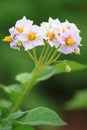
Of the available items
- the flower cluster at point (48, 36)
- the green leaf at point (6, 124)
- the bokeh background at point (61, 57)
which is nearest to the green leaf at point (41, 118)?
the green leaf at point (6, 124)

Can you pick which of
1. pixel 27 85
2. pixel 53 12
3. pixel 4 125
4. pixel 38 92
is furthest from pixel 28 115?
pixel 53 12

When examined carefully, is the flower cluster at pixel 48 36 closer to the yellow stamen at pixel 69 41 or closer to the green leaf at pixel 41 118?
the yellow stamen at pixel 69 41

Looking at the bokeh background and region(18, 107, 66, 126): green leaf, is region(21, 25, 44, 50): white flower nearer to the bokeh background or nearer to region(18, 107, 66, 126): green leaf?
region(18, 107, 66, 126): green leaf

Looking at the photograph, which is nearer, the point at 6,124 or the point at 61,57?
the point at 6,124

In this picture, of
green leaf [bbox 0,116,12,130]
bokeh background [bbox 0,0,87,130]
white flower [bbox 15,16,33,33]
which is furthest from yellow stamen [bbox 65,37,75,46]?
bokeh background [bbox 0,0,87,130]

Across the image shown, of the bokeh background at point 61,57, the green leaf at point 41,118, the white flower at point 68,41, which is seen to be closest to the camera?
the green leaf at point 41,118

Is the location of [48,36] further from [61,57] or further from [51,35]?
[61,57]

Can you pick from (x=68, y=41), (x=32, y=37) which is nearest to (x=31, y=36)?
(x=32, y=37)
